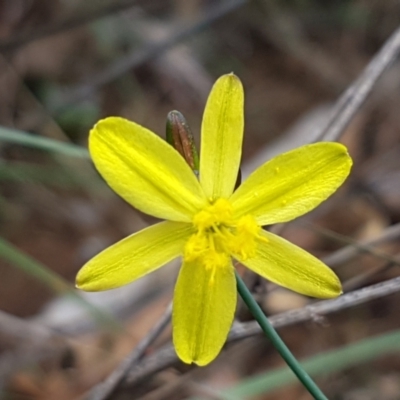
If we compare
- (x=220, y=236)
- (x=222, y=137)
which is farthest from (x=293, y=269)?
(x=222, y=137)

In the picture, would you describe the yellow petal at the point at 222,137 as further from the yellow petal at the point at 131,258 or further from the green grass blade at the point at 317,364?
the green grass blade at the point at 317,364

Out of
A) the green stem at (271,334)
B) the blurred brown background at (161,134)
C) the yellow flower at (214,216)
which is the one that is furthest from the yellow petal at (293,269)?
the blurred brown background at (161,134)

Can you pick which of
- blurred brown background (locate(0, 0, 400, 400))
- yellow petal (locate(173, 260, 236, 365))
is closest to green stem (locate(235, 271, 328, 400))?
yellow petal (locate(173, 260, 236, 365))

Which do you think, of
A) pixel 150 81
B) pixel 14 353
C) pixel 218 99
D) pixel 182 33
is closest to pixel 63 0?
pixel 150 81

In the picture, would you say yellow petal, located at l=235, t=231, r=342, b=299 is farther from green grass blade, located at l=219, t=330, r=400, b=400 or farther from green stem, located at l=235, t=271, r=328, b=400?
green grass blade, located at l=219, t=330, r=400, b=400

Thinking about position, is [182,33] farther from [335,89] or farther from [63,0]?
[335,89]

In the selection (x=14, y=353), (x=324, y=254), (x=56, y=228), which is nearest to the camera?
(x=14, y=353)
